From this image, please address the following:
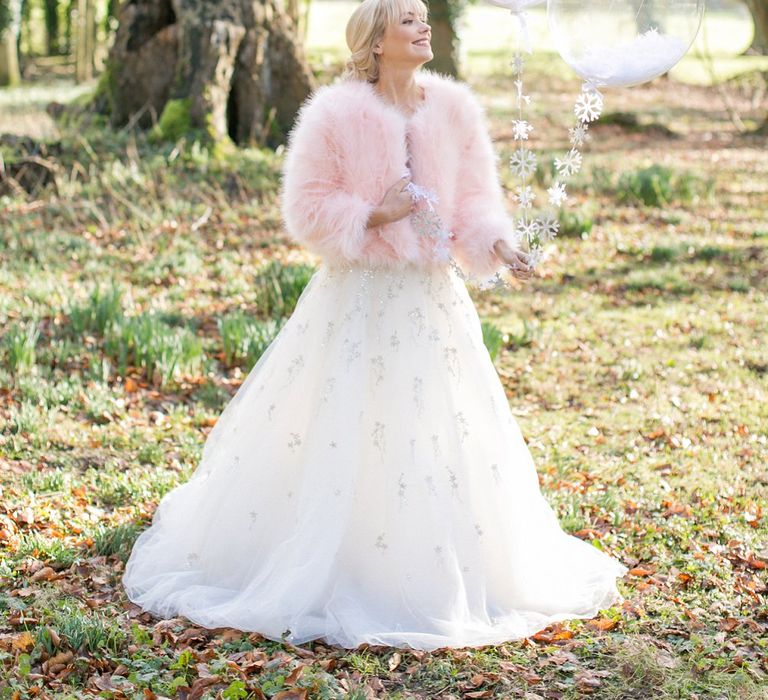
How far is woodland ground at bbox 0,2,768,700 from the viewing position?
3.55 metres

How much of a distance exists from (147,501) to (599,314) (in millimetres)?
4607

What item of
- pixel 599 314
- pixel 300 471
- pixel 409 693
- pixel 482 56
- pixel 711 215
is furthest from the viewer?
pixel 482 56

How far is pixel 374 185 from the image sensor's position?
3842mm

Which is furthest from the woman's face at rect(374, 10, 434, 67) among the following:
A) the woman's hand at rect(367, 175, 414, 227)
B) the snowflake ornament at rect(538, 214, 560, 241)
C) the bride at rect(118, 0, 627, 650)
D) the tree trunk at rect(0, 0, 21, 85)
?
the tree trunk at rect(0, 0, 21, 85)

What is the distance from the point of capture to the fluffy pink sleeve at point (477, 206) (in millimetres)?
3986

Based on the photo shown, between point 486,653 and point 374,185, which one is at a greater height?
point 374,185

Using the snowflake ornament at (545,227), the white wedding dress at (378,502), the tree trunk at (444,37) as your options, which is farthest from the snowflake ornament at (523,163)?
the tree trunk at (444,37)

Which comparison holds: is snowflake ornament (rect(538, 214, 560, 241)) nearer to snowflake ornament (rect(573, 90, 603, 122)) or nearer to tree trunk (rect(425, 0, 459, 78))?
snowflake ornament (rect(573, 90, 603, 122))

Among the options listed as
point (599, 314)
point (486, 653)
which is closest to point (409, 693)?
point (486, 653)

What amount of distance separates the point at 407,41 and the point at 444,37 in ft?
49.4

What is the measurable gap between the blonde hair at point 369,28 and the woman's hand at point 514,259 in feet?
2.58

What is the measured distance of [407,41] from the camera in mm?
3734

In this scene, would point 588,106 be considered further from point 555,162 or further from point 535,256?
point 535,256

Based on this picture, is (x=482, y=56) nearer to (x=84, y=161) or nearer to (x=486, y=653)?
(x=84, y=161)
